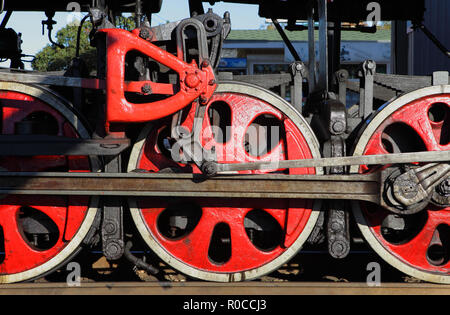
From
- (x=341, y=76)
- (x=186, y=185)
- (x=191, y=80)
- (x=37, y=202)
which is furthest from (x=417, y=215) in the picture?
(x=37, y=202)

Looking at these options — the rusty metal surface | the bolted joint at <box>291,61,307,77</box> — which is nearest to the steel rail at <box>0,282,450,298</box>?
the rusty metal surface

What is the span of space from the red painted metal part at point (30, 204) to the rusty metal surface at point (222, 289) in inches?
7.2

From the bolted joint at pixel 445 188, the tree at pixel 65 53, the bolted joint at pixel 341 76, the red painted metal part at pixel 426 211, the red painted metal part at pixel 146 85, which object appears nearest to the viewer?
the red painted metal part at pixel 146 85

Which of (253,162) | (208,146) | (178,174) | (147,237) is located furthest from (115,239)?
(253,162)

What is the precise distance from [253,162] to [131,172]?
2.35 ft

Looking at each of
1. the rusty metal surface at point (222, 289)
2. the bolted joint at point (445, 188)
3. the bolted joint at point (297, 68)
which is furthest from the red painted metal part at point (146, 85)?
the bolted joint at point (445, 188)

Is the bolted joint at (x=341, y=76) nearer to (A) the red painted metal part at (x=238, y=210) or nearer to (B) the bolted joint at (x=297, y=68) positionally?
(B) the bolted joint at (x=297, y=68)

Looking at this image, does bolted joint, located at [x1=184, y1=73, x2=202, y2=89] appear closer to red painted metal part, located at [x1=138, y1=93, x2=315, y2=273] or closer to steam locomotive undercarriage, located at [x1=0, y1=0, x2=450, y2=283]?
steam locomotive undercarriage, located at [x1=0, y1=0, x2=450, y2=283]

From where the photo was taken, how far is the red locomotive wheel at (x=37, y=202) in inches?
104

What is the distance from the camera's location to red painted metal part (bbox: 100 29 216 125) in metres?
2.38

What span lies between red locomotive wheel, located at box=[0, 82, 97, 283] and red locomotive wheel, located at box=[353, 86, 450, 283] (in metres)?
1.71

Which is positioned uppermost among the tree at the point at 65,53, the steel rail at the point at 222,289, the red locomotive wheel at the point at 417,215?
the tree at the point at 65,53

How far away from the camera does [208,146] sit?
2.68 metres

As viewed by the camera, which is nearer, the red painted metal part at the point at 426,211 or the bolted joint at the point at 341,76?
the red painted metal part at the point at 426,211
